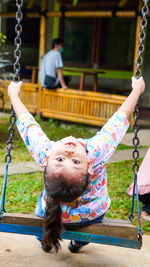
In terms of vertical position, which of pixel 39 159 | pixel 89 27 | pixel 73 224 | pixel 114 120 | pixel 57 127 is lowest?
pixel 57 127

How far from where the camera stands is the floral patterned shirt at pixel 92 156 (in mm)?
2500

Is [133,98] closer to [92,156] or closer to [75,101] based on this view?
[92,156]

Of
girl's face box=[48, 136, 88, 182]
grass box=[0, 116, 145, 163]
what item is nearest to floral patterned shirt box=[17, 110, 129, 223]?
girl's face box=[48, 136, 88, 182]

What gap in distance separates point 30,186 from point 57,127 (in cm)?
437

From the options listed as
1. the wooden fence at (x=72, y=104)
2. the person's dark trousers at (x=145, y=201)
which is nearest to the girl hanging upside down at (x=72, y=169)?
the person's dark trousers at (x=145, y=201)

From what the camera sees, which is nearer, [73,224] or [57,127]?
[73,224]

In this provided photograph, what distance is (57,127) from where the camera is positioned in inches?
361

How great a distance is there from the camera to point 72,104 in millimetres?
9164

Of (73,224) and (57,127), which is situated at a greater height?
(73,224)

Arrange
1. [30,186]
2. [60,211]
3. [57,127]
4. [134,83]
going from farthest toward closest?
[57,127]
[30,186]
[134,83]
[60,211]

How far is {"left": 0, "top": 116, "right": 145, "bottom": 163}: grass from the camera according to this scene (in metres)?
6.58

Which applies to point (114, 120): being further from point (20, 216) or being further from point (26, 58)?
point (26, 58)

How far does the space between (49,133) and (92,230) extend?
19.2ft

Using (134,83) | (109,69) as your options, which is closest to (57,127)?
(109,69)
